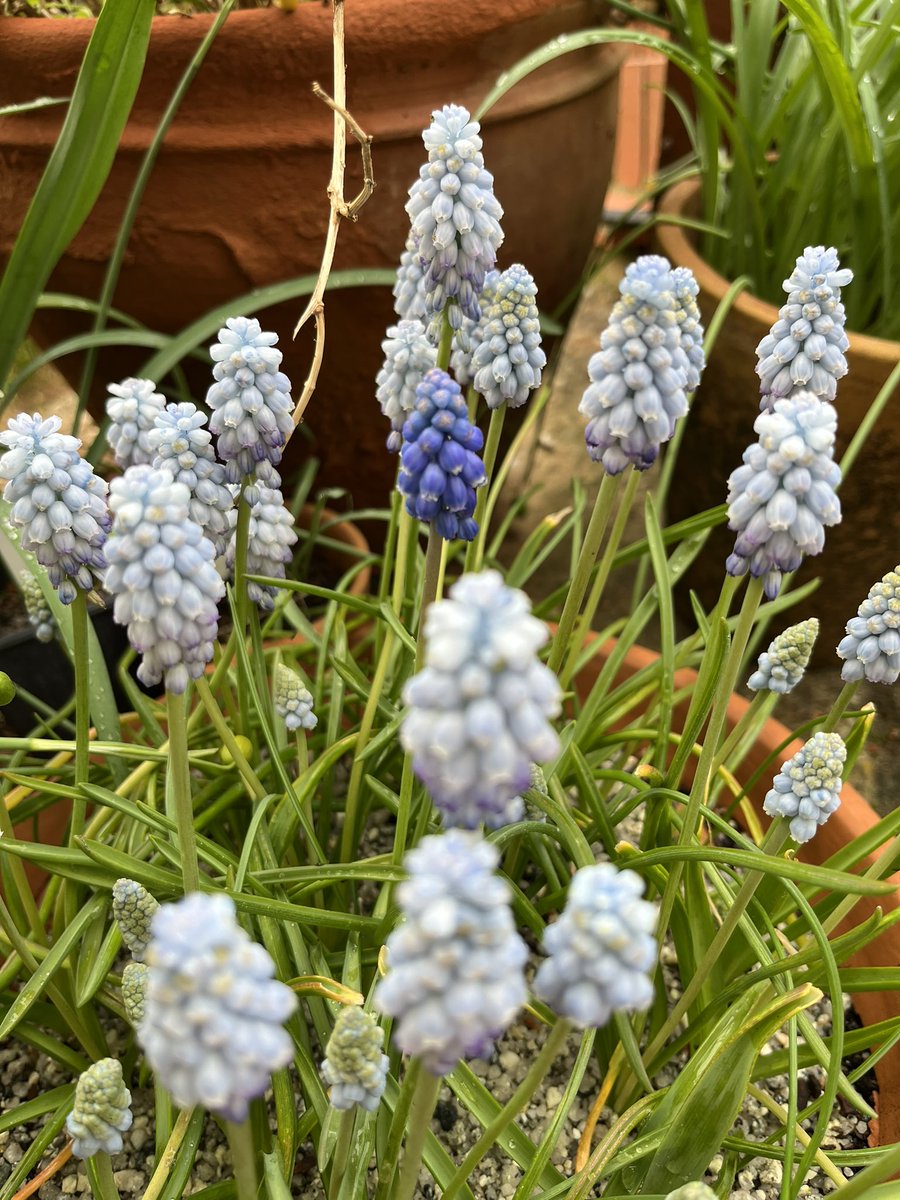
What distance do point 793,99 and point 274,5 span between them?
1.05m

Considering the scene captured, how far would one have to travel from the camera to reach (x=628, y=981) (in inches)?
24.0

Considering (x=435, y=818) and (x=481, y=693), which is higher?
(x=481, y=693)

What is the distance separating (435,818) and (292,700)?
0.84ft

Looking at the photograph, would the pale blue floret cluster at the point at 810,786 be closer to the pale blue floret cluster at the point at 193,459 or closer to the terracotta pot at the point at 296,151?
the pale blue floret cluster at the point at 193,459

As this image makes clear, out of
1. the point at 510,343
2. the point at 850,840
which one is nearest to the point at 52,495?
the point at 510,343

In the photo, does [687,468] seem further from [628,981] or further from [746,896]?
[628,981]

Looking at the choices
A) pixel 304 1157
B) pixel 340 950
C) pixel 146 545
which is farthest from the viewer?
pixel 340 950

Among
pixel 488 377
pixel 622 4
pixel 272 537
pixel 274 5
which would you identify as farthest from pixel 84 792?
pixel 622 4

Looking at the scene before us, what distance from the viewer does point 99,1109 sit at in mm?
858

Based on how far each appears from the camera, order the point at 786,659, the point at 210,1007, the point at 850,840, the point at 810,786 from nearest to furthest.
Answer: the point at 210,1007, the point at 810,786, the point at 786,659, the point at 850,840

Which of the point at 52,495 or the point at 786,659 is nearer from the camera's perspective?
the point at 52,495

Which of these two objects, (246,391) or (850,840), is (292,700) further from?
(850,840)

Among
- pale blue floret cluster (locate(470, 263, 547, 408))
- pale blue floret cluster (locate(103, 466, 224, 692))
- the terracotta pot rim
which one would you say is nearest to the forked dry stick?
pale blue floret cluster (locate(470, 263, 547, 408))

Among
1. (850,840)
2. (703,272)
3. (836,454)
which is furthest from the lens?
(703,272)
